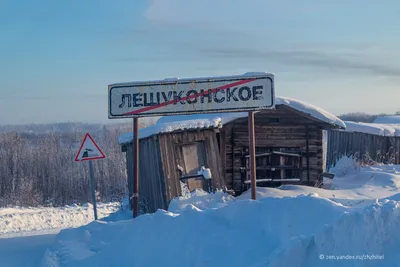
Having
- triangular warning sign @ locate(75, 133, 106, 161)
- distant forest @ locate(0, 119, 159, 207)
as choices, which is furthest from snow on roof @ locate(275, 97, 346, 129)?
distant forest @ locate(0, 119, 159, 207)

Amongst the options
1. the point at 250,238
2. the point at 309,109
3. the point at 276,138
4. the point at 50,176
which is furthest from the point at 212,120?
the point at 50,176

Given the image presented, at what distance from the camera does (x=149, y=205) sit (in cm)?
1617

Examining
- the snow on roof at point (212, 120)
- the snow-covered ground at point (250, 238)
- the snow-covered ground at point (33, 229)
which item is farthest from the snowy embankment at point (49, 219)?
the snow-covered ground at point (250, 238)

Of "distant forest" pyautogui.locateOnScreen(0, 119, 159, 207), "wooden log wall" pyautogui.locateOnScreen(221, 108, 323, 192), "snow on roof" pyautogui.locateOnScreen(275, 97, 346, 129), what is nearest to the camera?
"snow on roof" pyautogui.locateOnScreen(275, 97, 346, 129)

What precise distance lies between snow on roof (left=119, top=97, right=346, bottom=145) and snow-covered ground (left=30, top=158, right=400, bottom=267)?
6.72m

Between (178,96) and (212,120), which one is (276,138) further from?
(178,96)

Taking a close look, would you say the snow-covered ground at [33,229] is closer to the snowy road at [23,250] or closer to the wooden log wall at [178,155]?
the snowy road at [23,250]

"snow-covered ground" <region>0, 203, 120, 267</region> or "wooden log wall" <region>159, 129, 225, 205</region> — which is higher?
"wooden log wall" <region>159, 129, 225, 205</region>

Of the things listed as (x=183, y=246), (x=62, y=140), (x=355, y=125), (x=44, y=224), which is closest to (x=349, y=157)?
(x=355, y=125)

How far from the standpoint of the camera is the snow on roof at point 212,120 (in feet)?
48.9

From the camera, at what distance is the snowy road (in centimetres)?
804

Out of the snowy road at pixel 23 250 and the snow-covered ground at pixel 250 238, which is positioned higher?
the snow-covered ground at pixel 250 238

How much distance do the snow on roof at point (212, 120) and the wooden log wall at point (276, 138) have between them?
2.04 ft

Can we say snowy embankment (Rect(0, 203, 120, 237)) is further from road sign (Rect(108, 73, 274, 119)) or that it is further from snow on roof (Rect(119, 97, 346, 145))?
road sign (Rect(108, 73, 274, 119))
